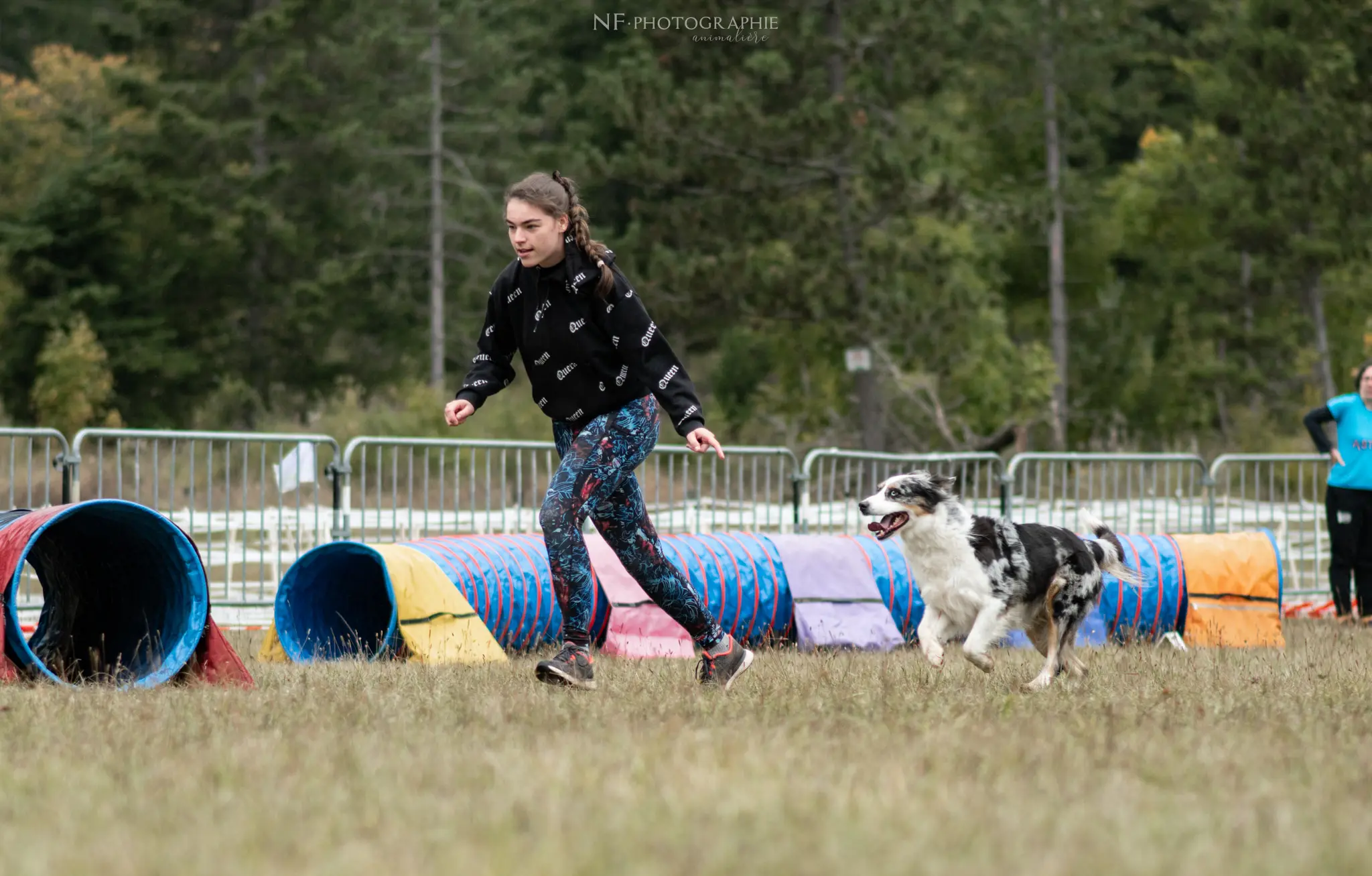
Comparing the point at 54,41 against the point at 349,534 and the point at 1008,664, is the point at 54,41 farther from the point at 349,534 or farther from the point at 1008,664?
the point at 1008,664

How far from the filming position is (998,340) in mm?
31078

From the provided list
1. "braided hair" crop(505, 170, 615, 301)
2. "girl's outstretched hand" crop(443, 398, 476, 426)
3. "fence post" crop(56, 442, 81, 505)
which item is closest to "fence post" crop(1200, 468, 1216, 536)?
"fence post" crop(56, 442, 81, 505)

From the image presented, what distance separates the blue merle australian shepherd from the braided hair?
2.19 metres

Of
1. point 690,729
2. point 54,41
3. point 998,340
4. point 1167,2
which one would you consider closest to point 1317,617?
point 690,729

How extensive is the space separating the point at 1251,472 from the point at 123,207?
23855 millimetres

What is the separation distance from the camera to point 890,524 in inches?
295

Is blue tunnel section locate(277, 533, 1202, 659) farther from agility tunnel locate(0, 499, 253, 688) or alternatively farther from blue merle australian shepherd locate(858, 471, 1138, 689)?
blue merle australian shepherd locate(858, 471, 1138, 689)

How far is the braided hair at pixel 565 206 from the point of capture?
18.9 ft

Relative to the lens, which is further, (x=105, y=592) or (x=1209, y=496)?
(x=1209, y=496)

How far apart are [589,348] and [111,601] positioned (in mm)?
3029

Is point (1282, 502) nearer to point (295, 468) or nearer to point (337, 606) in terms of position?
point (295, 468)

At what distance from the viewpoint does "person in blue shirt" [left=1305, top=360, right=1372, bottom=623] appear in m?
11.6

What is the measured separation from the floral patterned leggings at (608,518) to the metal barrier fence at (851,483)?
7.16m

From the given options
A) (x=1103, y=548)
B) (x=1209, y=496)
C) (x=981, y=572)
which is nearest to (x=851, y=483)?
(x=1209, y=496)
